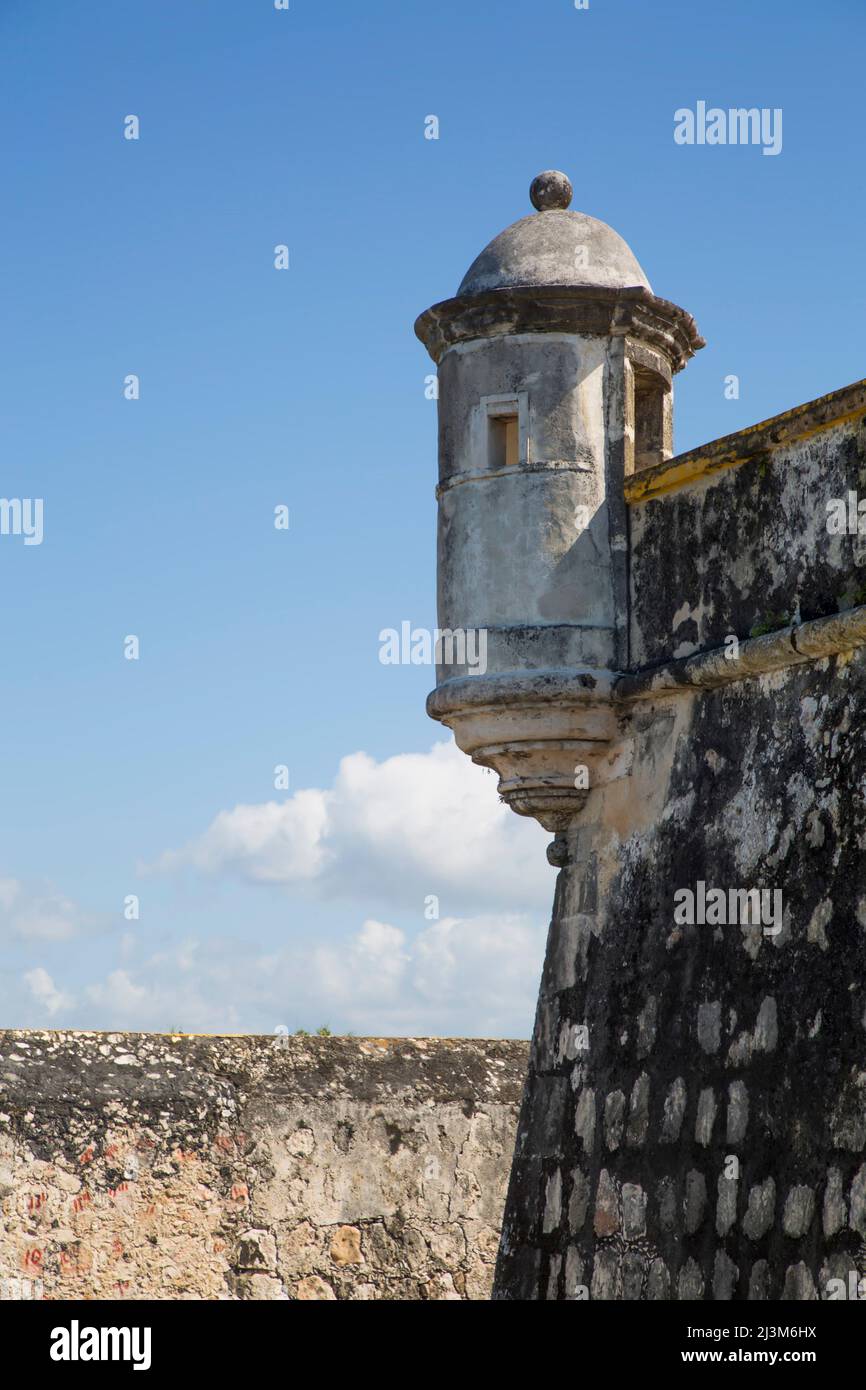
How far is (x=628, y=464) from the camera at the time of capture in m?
8.65

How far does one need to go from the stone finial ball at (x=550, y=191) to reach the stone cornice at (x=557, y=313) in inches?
30.2

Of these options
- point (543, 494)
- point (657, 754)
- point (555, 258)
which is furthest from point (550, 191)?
point (657, 754)

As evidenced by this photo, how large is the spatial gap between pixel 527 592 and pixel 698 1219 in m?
2.77

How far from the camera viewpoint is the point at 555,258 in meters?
8.66

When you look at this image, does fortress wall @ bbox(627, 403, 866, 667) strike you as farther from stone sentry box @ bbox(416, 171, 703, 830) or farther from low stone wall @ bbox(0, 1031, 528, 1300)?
low stone wall @ bbox(0, 1031, 528, 1300)

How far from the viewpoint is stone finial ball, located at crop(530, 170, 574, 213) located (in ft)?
29.9

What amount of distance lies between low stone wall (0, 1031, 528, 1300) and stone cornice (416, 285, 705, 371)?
3.64 metres

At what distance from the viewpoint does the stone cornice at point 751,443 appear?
7.18m

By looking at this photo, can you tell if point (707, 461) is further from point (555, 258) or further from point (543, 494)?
point (555, 258)

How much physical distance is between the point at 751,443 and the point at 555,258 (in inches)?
60.8

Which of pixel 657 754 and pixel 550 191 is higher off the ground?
pixel 550 191

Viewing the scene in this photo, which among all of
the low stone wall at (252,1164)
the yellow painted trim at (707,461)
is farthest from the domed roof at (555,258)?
the low stone wall at (252,1164)

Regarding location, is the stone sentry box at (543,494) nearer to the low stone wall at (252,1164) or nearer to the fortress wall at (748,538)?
the fortress wall at (748,538)

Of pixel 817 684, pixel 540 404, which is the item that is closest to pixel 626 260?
pixel 540 404
